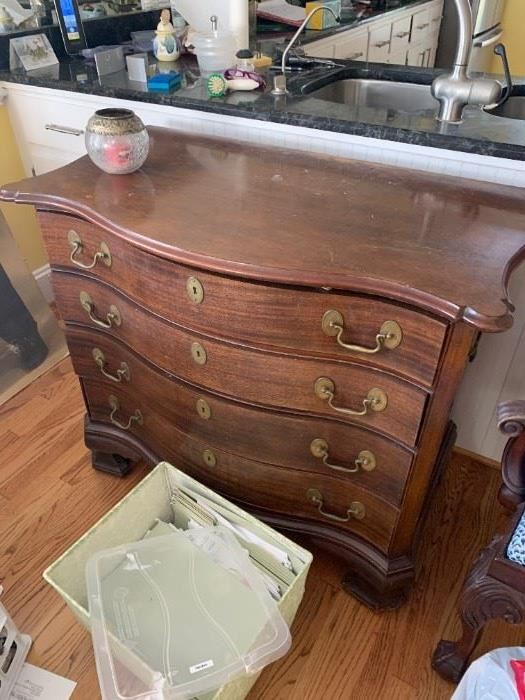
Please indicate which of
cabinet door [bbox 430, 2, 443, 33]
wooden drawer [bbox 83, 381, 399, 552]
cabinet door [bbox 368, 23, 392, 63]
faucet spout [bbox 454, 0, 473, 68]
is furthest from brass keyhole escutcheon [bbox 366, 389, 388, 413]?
cabinet door [bbox 430, 2, 443, 33]

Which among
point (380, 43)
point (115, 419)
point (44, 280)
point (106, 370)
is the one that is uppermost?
point (380, 43)

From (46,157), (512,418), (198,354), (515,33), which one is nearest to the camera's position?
(512,418)

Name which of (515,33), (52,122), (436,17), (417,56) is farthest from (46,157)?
(515,33)

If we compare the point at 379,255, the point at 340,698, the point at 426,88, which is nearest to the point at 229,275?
the point at 379,255

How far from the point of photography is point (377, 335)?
2.77 ft

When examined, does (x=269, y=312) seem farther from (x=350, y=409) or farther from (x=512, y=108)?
(x=512, y=108)

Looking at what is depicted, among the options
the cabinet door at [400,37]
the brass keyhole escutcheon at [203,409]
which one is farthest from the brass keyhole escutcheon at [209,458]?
the cabinet door at [400,37]

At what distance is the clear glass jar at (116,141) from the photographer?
3.42 ft

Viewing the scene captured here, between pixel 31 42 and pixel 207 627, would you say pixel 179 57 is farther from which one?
pixel 207 627

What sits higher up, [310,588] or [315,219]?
[315,219]

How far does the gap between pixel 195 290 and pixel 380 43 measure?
2109 mm

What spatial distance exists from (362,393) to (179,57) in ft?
4.19

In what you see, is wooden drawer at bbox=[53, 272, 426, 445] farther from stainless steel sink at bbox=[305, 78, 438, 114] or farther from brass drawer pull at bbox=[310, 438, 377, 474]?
stainless steel sink at bbox=[305, 78, 438, 114]

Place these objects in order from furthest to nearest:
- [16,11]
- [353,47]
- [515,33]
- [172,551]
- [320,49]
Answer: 1. [515,33]
2. [353,47]
3. [320,49]
4. [16,11]
5. [172,551]
